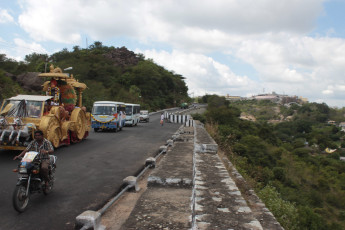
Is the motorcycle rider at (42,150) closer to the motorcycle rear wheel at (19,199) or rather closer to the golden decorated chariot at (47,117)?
the motorcycle rear wheel at (19,199)

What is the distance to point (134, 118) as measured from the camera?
27547mm

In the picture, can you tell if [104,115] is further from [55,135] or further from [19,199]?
[19,199]

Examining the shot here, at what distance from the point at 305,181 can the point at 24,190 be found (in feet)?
110

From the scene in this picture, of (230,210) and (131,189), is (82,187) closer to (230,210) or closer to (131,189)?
(131,189)

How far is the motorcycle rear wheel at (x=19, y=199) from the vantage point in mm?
4797

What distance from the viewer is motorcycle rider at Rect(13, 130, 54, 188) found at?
18.4ft

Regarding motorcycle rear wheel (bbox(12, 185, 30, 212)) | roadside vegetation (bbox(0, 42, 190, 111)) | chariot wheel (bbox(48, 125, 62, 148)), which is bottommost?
motorcycle rear wheel (bbox(12, 185, 30, 212))

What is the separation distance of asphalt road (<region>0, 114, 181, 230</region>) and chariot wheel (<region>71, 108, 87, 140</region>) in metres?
1.41

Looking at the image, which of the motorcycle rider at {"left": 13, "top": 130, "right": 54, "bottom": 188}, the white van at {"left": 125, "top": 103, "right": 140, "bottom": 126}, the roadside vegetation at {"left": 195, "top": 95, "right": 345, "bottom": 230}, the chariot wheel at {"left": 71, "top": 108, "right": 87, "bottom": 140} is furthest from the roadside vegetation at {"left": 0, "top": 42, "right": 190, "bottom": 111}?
the motorcycle rider at {"left": 13, "top": 130, "right": 54, "bottom": 188}

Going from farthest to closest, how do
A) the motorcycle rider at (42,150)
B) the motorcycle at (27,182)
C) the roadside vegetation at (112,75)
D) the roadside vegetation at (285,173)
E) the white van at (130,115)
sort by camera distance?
the roadside vegetation at (112,75) < the white van at (130,115) < the roadside vegetation at (285,173) < the motorcycle rider at (42,150) < the motorcycle at (27,182)

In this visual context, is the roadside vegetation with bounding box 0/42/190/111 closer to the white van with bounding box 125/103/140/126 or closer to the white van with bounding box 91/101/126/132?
the white van with bounding box 125/103/140/126

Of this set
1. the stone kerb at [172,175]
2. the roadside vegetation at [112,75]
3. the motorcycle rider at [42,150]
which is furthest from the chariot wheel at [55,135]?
the roadside vegetation at [112,75]

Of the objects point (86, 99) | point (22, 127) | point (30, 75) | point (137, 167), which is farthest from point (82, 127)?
point (86, 99)

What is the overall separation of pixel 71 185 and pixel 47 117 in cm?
453
